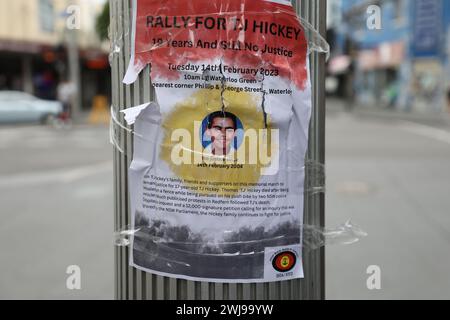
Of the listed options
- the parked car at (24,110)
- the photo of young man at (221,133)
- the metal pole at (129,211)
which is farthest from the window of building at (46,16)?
the photo of young man at (221,133)

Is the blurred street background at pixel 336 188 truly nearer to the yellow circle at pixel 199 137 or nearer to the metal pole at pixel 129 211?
the metal pole at pixel 129 211

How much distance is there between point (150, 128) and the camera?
2.26 metres

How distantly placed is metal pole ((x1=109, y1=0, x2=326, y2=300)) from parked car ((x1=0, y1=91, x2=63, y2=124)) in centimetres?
2268

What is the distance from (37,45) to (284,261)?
1277 inches

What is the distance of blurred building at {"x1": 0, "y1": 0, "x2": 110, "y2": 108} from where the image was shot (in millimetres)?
31812

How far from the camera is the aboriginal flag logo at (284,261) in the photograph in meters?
2.32

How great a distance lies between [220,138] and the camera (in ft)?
7.13

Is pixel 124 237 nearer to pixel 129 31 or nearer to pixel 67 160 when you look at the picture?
pixel 129 31

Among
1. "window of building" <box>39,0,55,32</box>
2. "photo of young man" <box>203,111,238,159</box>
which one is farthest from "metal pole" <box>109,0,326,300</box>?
"window of building" <box>39,0,55,32</box>

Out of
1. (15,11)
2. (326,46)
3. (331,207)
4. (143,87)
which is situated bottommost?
(331,207)

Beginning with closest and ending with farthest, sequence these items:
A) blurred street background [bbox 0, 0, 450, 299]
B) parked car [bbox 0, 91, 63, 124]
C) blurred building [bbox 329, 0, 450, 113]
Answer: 1. blurred street background [bbox 0, 0, 450, 299]
2. parked car [bbox 0, 91, 63, 124]
3. blurred building [bbox 329, 0, 450, 113]

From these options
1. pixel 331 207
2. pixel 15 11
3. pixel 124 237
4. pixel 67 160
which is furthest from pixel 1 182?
pixel 15 11

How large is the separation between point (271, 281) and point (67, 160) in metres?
11.2

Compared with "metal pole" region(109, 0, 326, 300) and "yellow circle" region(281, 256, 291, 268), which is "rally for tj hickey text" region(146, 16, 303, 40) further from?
"yellow circle" region(281, 256, 291, 268)
